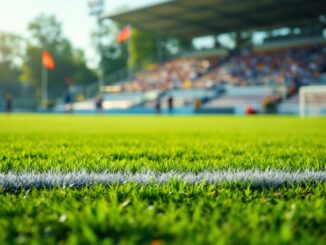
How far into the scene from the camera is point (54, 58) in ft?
222

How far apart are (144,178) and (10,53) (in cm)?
8019

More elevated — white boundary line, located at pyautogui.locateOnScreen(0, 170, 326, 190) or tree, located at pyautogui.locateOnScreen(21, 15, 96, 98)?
tree, located at pyautogui.locateOnScreen(21, 15, 96, 98)

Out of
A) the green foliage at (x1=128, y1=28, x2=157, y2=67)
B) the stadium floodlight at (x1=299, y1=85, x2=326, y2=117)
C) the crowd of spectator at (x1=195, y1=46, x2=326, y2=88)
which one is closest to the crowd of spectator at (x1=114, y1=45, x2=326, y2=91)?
the crowd of spectator at (x1=195, y1=46, x2=326, y2=88)

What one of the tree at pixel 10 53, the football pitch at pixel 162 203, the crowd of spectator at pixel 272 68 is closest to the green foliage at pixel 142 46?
the crowd of spectator at pixel 272 68

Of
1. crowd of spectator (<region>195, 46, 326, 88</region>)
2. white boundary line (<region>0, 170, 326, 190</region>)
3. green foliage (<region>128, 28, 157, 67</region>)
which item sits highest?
green foliage (<region>128, 28, 157, 67</region>)

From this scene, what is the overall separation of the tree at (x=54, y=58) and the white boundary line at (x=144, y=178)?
64.0 metres

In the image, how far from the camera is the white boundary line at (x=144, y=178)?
81.1 inches

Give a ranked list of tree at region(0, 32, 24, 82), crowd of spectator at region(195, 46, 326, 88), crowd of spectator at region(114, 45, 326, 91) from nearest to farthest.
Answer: crowd of spectator at region(195, 46, 326, 88), crowd of spectator at region(114, 45, 326, 91), tree at region(0, 32, 24, 82)

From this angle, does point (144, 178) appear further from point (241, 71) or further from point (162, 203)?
point (241, 71)

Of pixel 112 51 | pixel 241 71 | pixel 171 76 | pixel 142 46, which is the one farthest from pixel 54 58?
pixel 241 71

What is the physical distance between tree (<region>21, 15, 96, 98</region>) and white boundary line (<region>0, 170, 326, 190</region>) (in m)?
64.0

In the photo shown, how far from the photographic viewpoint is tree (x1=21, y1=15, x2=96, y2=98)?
212 feet

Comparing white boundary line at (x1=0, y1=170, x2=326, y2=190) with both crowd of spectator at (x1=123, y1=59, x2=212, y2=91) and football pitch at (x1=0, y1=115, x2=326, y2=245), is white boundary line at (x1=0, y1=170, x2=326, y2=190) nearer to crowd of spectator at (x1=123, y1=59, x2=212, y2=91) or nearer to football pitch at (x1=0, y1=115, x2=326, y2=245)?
football pitch at (x1=0, y1=115, x2=326, y2=245)

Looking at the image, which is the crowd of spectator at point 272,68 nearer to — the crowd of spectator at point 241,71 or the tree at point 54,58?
the crowd of spectator at point 241,71
